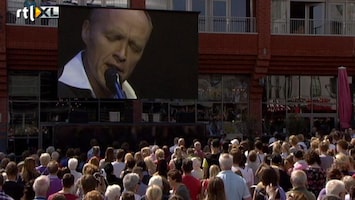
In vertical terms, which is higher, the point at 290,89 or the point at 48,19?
the point at 48,19

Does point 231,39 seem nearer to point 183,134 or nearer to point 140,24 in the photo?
point 140,24

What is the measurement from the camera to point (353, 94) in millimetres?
35469

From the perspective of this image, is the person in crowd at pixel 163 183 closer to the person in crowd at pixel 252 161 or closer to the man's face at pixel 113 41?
the person in crowd at pixel 252 161

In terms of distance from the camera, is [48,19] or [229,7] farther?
[229,7]

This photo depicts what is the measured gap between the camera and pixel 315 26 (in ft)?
112

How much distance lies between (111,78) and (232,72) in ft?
23.9

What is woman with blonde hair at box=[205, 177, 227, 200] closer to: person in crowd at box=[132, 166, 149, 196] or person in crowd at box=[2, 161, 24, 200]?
person in crowd at box=[132, 166, 149, 196]

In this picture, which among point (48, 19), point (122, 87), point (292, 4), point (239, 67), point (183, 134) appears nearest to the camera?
point (183, 134)

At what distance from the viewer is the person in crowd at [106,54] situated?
26.7 metres

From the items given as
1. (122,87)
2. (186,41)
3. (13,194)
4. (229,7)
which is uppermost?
(229,7)

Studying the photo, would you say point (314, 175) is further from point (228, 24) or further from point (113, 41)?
point (228, 24)

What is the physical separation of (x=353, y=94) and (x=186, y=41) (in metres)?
11.5

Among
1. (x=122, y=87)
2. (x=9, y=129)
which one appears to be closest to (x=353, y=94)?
(x=122, y=87)

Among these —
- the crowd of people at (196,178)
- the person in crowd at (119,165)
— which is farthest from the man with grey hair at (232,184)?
the person in crowd at (119,165)
